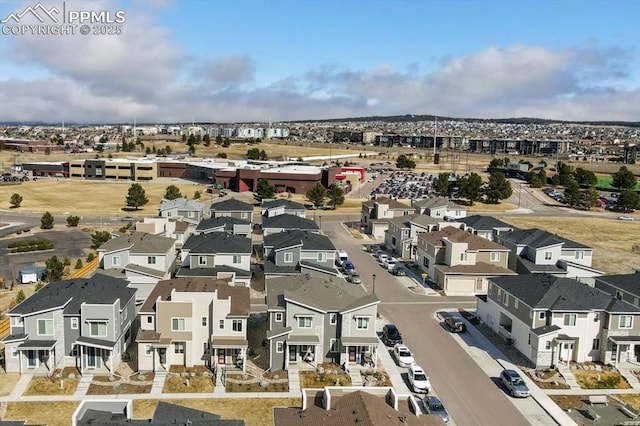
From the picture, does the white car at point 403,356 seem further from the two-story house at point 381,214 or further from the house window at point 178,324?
the two-story house at point 381,214

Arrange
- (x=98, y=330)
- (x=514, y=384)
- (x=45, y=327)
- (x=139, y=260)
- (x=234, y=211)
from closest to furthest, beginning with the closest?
(x=514, y=384) → (x=45, y=327) → (x=98, y=330) → (x=139, y=260) → (x=234, y=211)

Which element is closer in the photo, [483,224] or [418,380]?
[418,380]

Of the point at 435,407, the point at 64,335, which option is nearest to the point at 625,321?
the point at 435,407

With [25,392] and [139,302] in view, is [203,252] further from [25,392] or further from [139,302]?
[25,392]

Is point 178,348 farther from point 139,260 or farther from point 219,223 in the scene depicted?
point 219,223

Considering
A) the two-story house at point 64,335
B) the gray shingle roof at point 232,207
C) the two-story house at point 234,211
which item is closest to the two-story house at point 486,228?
the two-story house at point 234,211

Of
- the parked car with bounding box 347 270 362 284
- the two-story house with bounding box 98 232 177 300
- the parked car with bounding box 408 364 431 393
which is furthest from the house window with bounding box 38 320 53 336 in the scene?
the parked car with bounding box 347 270 362 284

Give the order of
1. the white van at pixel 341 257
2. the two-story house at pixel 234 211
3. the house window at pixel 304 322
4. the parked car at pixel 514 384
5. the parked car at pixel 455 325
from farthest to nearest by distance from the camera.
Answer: the two-story house at pixel 234 211 < the white van at pixel 341 257 < the parked car at pixel 455 325 < the house window at pixel 304 322 < the parked car at pixel 514 384
